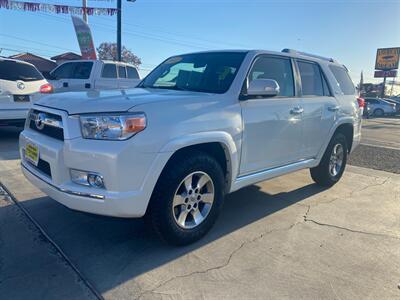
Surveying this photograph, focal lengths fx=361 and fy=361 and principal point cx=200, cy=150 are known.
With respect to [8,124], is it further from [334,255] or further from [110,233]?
[334,255]

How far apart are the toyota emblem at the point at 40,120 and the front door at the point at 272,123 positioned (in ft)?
6.09

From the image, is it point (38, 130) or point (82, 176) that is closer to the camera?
point (82, 176)

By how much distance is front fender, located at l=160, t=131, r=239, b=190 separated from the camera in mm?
2906

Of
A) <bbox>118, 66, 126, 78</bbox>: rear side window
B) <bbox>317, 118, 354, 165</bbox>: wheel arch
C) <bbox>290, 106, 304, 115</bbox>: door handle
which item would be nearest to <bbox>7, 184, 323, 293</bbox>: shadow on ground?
<bbox>317, 118, 354, 165</bbox>: wheel arch

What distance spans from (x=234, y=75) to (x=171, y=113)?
1.07 metres

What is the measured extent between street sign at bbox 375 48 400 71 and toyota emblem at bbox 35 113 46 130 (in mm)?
55447

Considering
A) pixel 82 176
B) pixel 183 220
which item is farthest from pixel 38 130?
pixel 183 220

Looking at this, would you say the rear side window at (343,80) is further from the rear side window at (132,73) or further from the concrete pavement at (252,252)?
the rear side window at (132,73)

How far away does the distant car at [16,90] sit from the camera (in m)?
7.34

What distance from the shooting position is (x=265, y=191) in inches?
201

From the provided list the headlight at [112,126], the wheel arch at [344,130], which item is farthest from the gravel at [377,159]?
the headlight at [112,126]

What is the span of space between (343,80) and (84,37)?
15.2 m

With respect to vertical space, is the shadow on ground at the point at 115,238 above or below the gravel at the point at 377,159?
above

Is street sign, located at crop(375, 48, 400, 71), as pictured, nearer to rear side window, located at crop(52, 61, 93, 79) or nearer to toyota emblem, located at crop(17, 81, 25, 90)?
rear side window, located at crop(52, 61, 93, 79)
